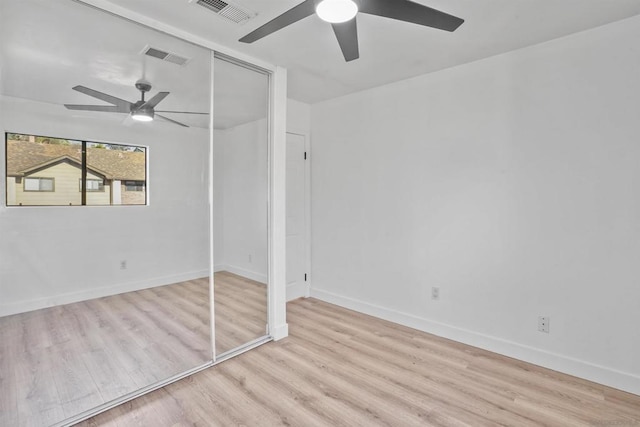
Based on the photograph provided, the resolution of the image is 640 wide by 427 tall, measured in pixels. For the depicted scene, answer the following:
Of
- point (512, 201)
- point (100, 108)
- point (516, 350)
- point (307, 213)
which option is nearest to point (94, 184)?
point (100, 108)

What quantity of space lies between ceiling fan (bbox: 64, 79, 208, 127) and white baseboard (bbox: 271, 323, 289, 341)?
6.61ft

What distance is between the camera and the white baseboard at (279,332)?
3131 mm

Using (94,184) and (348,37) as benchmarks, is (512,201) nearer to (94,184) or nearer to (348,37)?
(348,37)

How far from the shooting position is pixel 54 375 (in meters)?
1.96

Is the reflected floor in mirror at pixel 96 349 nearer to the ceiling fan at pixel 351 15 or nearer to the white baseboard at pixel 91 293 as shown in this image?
the white baseboard at pixel 91 293

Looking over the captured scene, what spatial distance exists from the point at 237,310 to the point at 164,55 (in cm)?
221

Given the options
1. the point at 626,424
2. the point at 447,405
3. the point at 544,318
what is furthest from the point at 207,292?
the point at 626,424

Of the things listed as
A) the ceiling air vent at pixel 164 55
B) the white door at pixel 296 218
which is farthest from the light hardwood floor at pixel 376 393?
the ceiling air vent at pixel 164 55

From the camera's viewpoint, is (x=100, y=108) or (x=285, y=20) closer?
(x=100, y=108)

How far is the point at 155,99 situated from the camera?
2.41m

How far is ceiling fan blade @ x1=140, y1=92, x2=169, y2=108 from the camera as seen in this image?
237 cm

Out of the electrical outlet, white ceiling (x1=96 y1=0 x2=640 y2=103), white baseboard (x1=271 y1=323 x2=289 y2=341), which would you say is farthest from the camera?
white baseboard (x1=271 y1=323 x2=289 y2=341)

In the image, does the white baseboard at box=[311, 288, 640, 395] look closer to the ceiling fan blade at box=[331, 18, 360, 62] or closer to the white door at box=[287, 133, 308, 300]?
the white door at box=[287, 133, 308, 300]

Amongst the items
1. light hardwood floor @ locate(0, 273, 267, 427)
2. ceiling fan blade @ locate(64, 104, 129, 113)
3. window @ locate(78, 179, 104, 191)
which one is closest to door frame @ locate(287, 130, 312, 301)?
light hardwood floor @ locate(0, 273, 267, 427)
